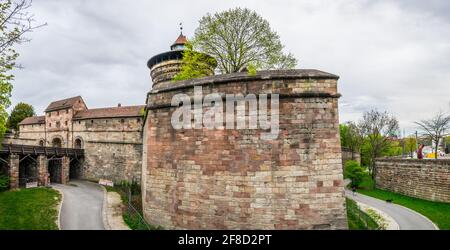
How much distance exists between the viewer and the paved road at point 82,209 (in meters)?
11.7

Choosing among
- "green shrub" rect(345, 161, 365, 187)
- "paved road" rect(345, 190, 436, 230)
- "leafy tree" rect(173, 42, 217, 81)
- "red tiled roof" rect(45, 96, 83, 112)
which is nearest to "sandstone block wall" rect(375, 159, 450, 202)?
"green shrub" rect(345, 161, 365, 187)

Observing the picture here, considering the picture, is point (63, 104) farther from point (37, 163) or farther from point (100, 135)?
point (37, 163)

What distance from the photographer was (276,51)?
15.0 m

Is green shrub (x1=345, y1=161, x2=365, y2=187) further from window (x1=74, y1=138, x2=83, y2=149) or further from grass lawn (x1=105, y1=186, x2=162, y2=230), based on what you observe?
window (x1=74, y1=138, x2=83, y2=149)

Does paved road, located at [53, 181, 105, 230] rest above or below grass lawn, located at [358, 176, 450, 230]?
above

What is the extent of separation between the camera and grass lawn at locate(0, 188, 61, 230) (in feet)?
35.4

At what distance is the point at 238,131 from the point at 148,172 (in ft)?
14.5

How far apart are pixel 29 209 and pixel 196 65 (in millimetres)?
11084

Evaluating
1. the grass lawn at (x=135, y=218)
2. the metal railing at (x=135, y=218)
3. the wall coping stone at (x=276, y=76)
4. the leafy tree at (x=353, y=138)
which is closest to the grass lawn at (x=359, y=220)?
the wall coping stone at (x=276, y=76)

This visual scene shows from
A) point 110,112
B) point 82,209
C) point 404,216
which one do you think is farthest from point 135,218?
point 110,112

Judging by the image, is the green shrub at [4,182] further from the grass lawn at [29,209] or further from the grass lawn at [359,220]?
the grass lawn at [359,220]
